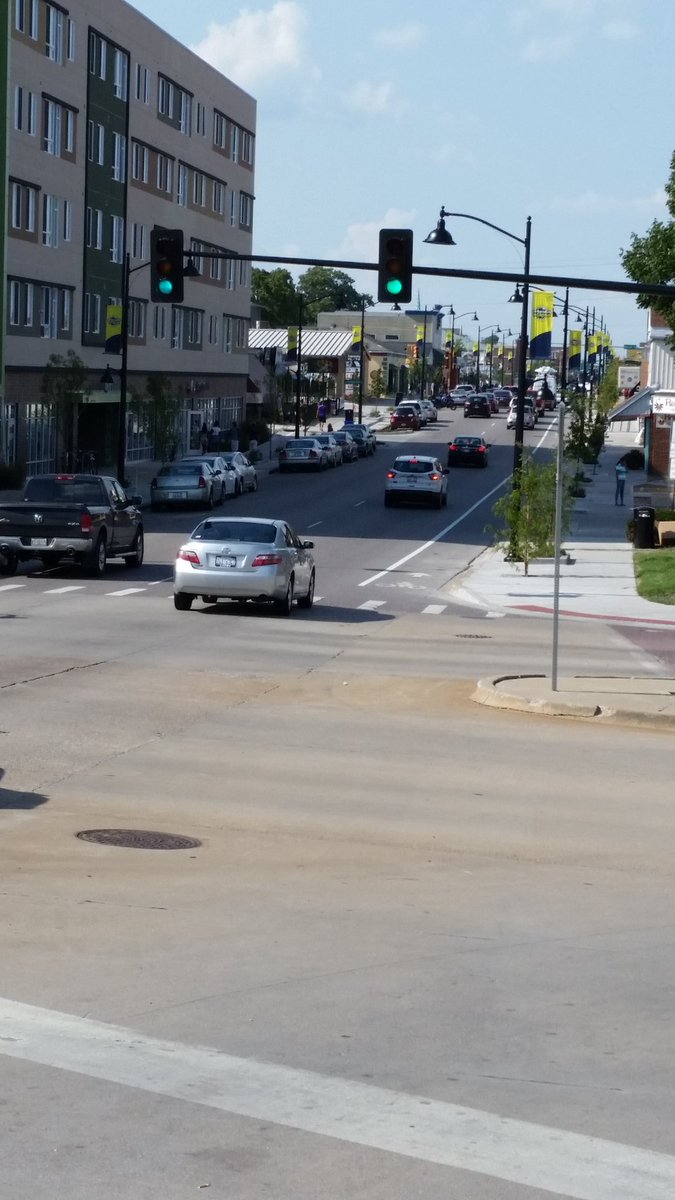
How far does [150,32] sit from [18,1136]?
241ft

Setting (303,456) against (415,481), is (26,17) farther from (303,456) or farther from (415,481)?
(303,456)

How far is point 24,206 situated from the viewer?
5841 centimetres

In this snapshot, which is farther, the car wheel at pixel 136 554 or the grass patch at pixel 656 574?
the car wheel at pixel 136 554

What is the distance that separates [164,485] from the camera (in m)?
50.1

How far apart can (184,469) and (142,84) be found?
29094 millimetres

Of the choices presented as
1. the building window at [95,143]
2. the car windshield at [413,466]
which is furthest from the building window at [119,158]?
the car windshield at [413,466]

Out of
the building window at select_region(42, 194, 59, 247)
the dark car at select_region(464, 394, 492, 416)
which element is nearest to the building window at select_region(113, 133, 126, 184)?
the building window at select_region(42, 194, 59, 247)

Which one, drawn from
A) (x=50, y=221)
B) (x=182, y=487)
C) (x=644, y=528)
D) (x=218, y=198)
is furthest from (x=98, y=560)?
(x=218, y=198)

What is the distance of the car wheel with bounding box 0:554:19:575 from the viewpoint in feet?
100

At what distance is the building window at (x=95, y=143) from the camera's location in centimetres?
6569

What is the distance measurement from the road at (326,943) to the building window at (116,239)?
5322 centimetres

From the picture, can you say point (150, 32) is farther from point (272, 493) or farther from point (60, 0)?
point (272, 493)

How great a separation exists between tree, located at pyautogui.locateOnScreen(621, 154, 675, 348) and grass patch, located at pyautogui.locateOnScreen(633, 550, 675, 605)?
636 cm

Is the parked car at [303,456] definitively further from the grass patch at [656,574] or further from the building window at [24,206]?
the grass patch at [656,574]
